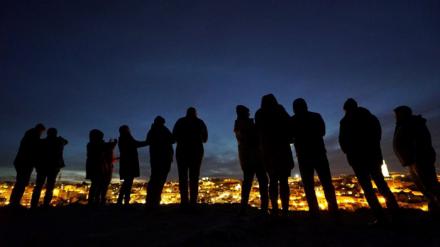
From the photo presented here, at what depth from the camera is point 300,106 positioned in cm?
618

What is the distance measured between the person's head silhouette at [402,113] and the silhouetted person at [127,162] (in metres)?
6.76

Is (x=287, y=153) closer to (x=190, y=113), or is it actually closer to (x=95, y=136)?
(x=190, y=113)

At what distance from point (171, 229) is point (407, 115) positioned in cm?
563

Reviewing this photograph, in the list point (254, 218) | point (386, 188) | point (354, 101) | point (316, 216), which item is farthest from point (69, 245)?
point (354, 101)

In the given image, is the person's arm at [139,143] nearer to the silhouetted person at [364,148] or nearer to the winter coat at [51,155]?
the winter coat at [51,155]

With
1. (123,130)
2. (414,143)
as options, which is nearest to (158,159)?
(123,130)

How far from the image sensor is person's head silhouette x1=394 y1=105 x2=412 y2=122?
239 inches

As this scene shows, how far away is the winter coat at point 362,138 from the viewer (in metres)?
5.50

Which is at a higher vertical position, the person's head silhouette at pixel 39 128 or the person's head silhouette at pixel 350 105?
the person's head silhouette at pixel 39 128

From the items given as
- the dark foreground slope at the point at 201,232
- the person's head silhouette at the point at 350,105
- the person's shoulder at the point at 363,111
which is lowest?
the dark foreground slope at the point at 201,232

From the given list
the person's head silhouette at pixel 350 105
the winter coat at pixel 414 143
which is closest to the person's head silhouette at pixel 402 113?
the winter coat at pixel 414 143

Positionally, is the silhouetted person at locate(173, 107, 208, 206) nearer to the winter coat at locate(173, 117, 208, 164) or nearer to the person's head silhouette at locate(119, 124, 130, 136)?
the winter coat at locate(173, 117, 208, 164)

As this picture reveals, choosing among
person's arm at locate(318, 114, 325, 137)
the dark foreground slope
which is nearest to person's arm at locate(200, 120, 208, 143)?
the dark foreground slope

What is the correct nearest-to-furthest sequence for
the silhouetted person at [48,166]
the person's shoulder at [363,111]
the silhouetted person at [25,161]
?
1. the person's shoulder at [363,111]
2. the silhouetted person at [25,161]
3. the silhouetted person at [48,166]
